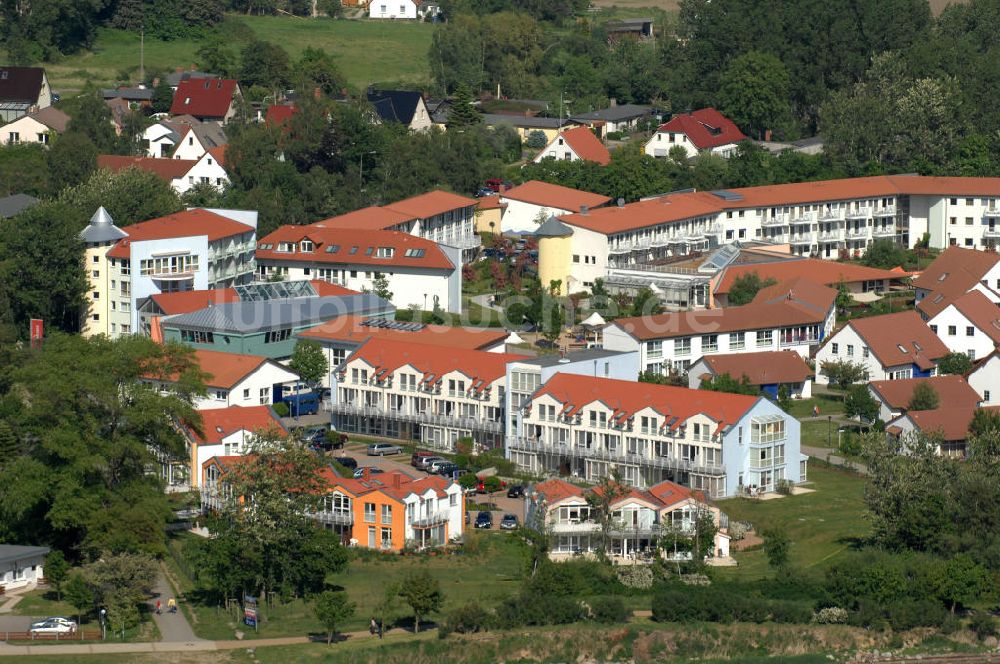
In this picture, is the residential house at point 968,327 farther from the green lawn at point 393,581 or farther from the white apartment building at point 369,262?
the green lawn at point 393,581


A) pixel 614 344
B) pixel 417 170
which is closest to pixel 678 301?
pixel 614 344

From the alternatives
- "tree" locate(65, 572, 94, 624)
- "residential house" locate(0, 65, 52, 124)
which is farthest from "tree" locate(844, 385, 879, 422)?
"residential house" locate(0, 65, 52, 124)

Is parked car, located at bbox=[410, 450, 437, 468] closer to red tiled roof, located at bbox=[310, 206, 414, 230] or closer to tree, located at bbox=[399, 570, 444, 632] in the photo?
tree, located at bbox=[399, 570, 444, 632]

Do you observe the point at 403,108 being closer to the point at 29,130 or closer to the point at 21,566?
the point at 29,130

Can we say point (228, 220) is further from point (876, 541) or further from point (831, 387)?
point (876, 541)

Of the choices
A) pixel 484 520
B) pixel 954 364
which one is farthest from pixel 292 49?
pixel 484 520

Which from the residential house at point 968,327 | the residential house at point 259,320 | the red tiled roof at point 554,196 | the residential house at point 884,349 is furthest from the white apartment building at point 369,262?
the residential house at point 968,327
